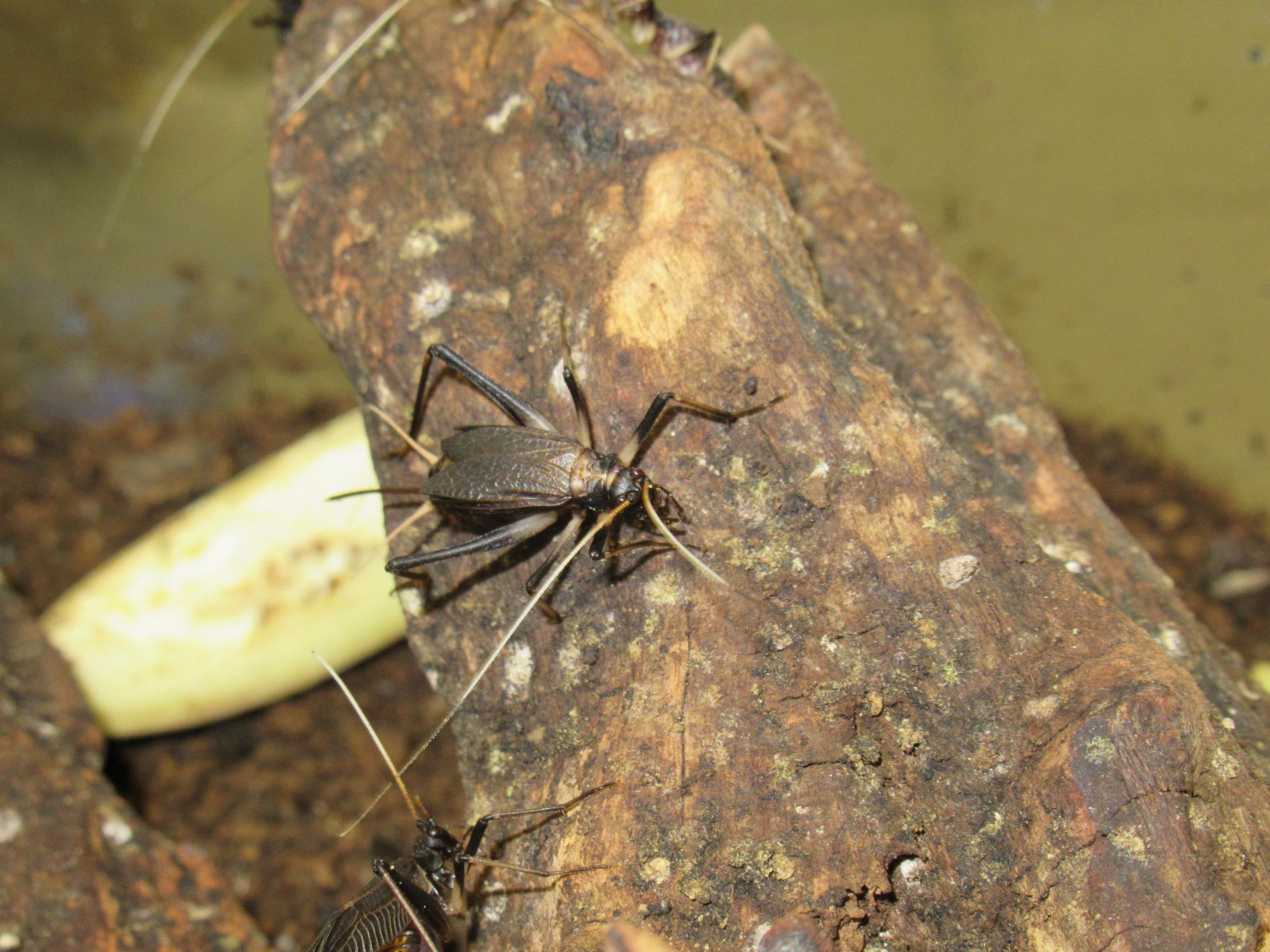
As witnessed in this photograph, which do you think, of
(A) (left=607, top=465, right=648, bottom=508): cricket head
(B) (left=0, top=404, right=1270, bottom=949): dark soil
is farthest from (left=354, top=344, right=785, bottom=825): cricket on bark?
(B) (left=0, top=404, right=1270, bottom=949): dark soil

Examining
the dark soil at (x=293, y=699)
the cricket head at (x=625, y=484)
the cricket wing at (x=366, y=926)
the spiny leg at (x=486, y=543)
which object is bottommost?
the dark soil at (x=293, y=699)

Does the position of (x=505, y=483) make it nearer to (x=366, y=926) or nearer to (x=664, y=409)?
(x=664, y=409)

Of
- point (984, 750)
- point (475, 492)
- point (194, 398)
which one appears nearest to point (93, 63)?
point (194, 398)

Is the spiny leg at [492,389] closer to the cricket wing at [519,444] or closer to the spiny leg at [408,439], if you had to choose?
the cricket wing at [519,444]

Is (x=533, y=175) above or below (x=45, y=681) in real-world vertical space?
above

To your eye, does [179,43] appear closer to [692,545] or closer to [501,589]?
[501,589]

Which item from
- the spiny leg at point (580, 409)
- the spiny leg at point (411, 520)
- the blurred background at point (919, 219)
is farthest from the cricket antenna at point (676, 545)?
the blurred background at point (919, 219)
